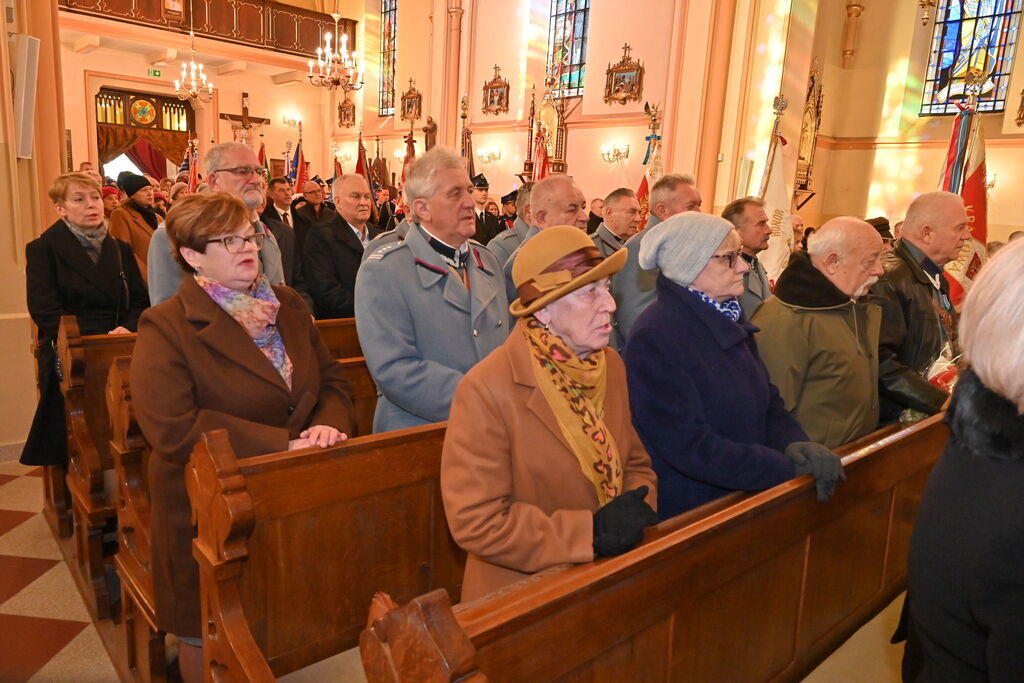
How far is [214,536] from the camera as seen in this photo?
62.8 inches

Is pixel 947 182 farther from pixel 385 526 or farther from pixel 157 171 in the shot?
pixel 157 171

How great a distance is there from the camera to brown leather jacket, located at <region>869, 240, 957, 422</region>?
2.64m

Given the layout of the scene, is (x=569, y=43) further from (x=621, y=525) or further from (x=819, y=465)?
(x=621, y=525)

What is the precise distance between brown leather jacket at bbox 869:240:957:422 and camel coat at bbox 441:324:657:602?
1767mm

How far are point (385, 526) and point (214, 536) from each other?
0.54 m

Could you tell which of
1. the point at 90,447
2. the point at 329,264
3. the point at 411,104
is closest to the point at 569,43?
the point at 411,104

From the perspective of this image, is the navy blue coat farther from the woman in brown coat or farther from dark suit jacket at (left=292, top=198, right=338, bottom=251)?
dark suit jacket at (left=292, top=198, right=338, bottom=251)

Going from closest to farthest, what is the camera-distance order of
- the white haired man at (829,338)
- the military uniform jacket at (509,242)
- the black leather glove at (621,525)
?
the black leather glove at (621,525) → the white haired man at (829,338) → the military uniform jacket at (509,242)

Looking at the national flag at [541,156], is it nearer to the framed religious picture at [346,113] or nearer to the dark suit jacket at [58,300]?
the framed religious picture at [346,113]

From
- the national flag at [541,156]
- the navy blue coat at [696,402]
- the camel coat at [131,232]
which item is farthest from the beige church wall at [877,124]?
the navy blue coat at [696,402]

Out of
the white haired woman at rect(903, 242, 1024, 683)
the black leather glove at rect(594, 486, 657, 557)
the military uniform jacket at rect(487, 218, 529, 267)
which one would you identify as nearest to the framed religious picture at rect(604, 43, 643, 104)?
the military uniform jacket at rect(487, 218, 529, 267)

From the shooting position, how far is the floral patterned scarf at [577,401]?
4.85 feet

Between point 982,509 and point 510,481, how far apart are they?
0.83 meters

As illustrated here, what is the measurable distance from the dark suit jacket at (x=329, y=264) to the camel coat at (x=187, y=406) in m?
2.06
